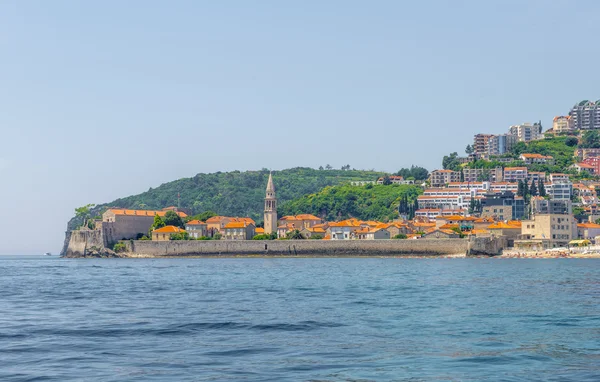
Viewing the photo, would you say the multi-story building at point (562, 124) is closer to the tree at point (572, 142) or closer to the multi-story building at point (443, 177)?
the tree at point (572, 142)

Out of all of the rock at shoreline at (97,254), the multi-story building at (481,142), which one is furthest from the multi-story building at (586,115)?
the rock at shoreline at (97,254)

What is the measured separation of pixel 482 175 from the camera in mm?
146750

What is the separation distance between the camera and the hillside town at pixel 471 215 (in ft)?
304

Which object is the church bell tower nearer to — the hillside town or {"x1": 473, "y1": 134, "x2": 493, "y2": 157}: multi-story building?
the hillside town

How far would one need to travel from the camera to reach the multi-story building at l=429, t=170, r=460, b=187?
482 ft

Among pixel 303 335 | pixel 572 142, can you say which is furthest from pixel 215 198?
pixel 303 335

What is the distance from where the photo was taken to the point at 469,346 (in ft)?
57.2

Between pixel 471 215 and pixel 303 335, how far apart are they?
104048mm

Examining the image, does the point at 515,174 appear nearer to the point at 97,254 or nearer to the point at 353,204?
the point at 353,204

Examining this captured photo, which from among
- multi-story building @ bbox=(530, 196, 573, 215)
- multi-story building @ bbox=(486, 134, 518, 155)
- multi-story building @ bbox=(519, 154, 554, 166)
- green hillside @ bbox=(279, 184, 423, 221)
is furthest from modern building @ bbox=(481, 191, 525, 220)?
multi-story building @ bbox=(486, 134, 518, 155)

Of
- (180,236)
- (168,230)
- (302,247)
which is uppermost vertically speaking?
(168,230)

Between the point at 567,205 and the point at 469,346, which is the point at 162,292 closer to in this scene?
the point at 469,346

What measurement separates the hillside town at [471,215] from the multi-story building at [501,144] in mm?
196

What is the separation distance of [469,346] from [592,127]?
17091 cm
